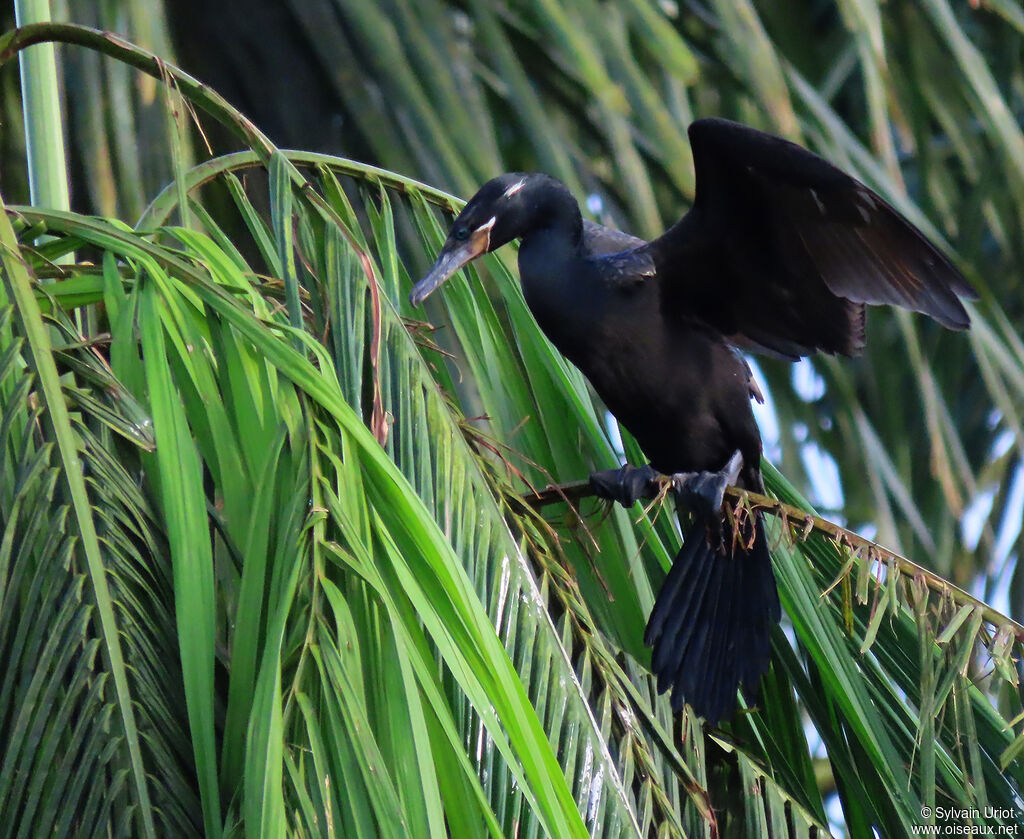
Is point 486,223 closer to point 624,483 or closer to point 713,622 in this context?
point 624,483

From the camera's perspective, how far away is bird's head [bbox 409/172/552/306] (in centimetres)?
155

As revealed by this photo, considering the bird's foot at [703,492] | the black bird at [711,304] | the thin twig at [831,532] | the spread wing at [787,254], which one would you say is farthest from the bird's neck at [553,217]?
the thin twig at [831,532]

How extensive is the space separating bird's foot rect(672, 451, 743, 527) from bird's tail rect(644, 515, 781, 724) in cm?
4

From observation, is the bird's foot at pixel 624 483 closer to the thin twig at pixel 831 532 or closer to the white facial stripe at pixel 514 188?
the thin twig at pixel 831 532

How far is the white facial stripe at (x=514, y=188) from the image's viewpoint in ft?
5.52

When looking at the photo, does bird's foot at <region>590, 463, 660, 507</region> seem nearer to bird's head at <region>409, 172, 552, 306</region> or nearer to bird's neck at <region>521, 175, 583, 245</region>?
bird's head at <region>409, 172, 552, 306</region>

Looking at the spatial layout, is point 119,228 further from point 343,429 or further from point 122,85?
point 122,85

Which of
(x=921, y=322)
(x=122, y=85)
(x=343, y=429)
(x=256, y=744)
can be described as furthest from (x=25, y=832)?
(x=921, y=322)

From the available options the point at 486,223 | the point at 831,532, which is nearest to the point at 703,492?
the point at 831,532

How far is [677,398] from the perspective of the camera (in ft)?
6.05

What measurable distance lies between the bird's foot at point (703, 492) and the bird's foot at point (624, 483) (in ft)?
0.24

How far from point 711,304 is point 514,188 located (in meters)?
0.35

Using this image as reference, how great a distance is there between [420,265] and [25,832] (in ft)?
3.35

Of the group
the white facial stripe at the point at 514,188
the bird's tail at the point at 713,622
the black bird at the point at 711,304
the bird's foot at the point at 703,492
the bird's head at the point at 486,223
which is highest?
the white facial stripe at the point at 514,188
